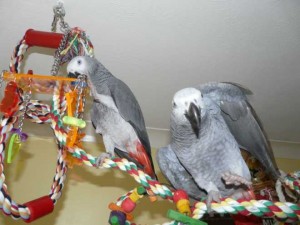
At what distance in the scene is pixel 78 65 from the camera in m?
1.10

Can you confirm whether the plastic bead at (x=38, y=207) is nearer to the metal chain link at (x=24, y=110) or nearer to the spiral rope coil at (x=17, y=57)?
the metal chain link at (x=24, y=110)

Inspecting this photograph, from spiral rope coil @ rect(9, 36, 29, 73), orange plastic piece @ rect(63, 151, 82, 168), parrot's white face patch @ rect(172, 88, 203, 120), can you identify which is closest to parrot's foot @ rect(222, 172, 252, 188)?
parrot's white face patch @ rect(172, 88, 203, 120)

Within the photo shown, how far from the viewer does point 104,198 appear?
1.90m

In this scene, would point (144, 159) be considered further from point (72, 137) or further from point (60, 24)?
point (60, 24)

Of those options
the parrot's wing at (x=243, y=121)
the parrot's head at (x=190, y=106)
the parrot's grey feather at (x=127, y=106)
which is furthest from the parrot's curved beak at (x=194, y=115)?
the parrot's grey feather at (x=127, y=106)

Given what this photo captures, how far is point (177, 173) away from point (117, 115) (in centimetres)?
38

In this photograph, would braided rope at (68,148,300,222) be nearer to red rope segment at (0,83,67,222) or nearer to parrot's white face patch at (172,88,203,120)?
red rope segment at (0,83,67,222)

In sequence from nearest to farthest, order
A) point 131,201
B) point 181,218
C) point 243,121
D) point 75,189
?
point 181,218, point 131,201, point 243,121, point 75,189

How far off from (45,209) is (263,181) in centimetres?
98

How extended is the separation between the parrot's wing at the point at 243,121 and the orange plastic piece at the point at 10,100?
0.72 metres

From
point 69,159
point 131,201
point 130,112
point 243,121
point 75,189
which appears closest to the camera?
point 131,201

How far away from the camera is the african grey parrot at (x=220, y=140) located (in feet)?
3.37

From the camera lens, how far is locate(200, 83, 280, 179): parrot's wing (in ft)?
3.37

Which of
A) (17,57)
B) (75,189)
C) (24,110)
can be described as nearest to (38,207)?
(24,110)
